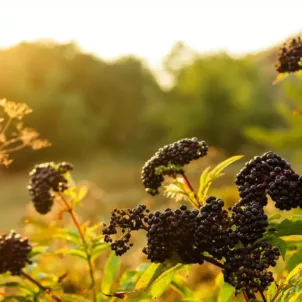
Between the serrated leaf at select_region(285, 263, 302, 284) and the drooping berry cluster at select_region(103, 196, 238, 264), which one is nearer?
the drooping berry cluster at select_region(103, 196, 238, 264)

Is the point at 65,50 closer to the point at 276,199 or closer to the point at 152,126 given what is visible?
the point at 152,126

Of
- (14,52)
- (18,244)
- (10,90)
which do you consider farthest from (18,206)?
(18,244)

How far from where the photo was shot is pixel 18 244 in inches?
111

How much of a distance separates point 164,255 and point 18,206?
31408 millimetres

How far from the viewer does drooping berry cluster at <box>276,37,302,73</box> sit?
11.0 feet

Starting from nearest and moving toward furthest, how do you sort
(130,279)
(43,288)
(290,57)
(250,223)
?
(250,223) < (43,288) < (290,57) < (130,279)

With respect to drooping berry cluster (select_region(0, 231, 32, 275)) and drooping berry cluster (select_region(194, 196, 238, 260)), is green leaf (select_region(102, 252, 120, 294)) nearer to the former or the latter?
drooping berry cluster (select_region(0, 231, 32, 275))

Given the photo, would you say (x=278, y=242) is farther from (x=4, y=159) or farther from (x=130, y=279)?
(x=130, y=279)

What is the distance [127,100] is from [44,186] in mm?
48981

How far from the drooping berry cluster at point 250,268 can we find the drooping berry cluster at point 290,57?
4.79 feet

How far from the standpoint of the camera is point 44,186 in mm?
3275

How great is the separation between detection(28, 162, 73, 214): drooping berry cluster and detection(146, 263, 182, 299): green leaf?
3.55 feet

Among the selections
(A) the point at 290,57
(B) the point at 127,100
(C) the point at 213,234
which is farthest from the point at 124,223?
(B) the point at 127,100

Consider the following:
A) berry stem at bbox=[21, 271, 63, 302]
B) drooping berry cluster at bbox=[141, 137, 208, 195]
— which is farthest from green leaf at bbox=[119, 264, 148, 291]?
drooping berry cluster at bbox=[141, 137, 208, 195]
